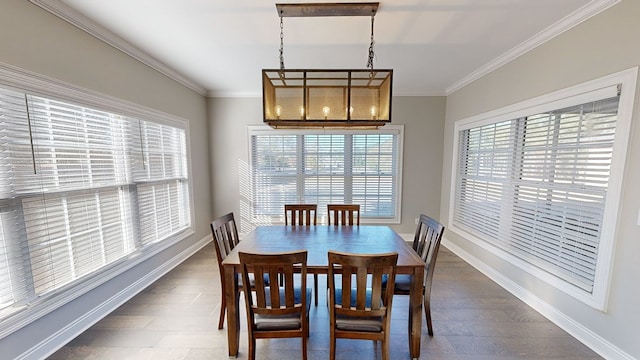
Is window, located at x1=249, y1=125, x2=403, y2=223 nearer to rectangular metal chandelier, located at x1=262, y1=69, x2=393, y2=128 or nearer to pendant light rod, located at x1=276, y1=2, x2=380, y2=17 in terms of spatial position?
rectangular metal chandelier, located at x1=262, y1=69, x2=393, y2=128

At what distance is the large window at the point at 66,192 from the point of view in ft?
5.25

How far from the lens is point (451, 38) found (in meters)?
2.35

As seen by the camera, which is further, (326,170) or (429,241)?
(326,170)

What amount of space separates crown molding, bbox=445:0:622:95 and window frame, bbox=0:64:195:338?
13.9 feet

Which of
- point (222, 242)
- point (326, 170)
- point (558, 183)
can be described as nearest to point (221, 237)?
point (222, 242)

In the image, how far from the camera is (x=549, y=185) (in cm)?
232

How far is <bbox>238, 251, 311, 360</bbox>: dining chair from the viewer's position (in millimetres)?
1456

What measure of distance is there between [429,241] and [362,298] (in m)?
0.87

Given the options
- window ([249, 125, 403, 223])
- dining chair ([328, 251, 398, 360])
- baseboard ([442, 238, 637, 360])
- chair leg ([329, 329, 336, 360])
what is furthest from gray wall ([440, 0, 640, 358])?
chair leg ([329, 329, 336, 360])

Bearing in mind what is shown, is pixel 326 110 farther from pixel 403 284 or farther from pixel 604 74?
pixel 604 74

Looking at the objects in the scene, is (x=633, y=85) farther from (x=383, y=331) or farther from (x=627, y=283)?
(x=383, y=331)

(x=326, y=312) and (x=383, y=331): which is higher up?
(x=383, y=331)

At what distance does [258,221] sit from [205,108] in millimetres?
2238

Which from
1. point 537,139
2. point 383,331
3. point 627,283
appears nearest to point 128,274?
point 383,331
